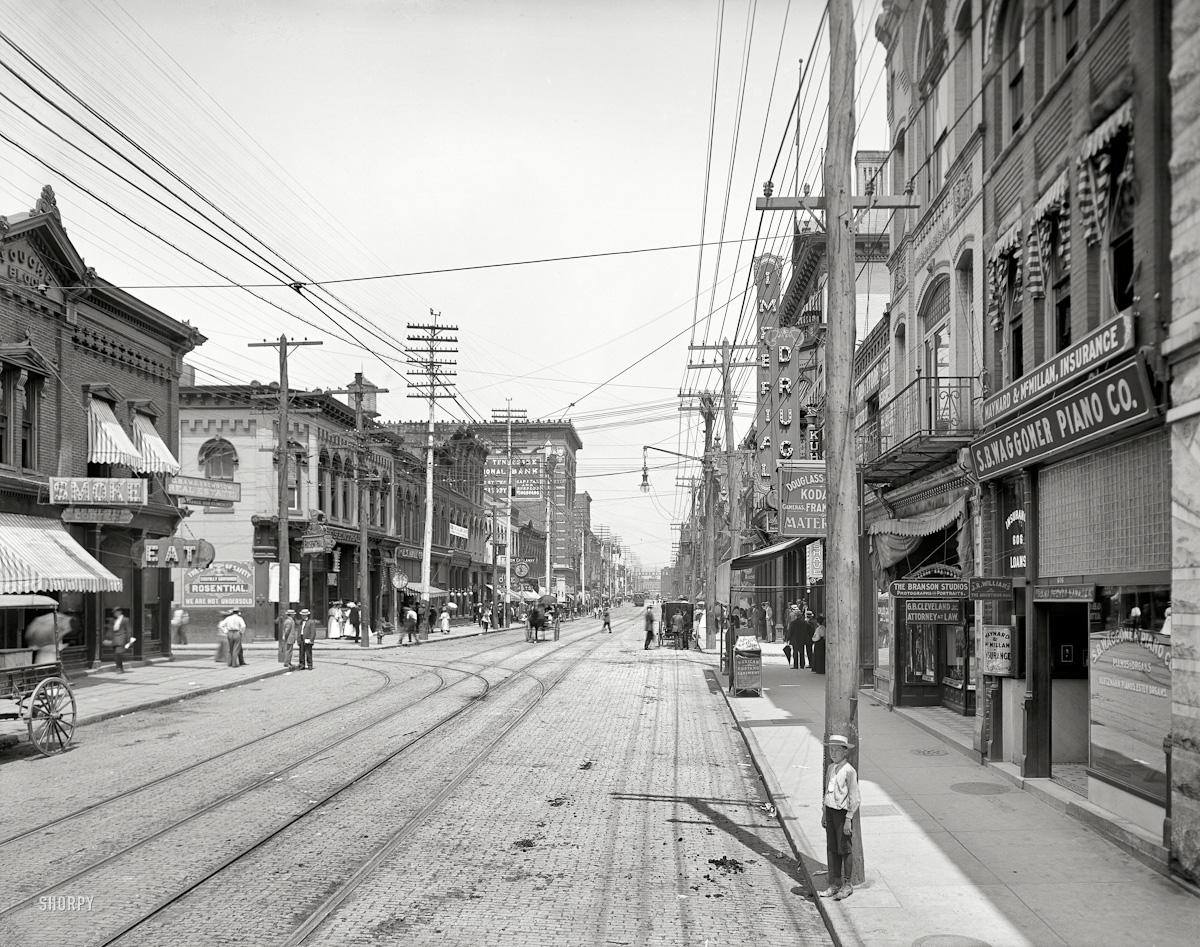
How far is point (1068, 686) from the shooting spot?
12.3 metres

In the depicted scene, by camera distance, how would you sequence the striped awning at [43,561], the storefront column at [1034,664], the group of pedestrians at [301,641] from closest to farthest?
the storefront column at [1034,664] < the striped awning at [43,561] < the group of pedestrians at [301,641]

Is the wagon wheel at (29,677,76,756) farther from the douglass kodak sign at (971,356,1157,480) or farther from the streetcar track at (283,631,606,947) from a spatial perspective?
the douglass kodak sign at (971,356,1157,480)

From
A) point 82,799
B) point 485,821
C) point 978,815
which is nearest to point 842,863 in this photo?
point 978,815

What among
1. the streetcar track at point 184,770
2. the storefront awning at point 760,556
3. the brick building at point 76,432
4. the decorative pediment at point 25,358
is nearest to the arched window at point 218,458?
the brick building at point 76,432

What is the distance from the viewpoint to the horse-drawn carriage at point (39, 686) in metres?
14.1

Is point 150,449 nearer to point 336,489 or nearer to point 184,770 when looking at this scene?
point 184,770

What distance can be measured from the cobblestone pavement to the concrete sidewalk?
0.45 metres

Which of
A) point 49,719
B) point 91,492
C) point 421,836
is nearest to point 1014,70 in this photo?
point 421,836

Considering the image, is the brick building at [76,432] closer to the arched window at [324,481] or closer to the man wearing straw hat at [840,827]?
the arched window at [324,481]

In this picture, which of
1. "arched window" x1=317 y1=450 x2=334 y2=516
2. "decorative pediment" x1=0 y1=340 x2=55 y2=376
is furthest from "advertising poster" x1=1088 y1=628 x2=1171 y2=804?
"arched window" x1=317 y1=450 x2=334 y2=516

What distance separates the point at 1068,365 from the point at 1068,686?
4.34 meters

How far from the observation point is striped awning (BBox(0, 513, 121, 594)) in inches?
813

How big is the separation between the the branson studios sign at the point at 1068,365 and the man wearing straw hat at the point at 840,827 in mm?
4443

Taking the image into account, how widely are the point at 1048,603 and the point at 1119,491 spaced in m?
2.37
